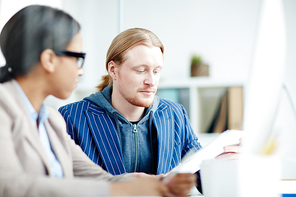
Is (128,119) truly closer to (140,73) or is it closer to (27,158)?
(140,73)

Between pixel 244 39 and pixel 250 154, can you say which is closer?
pixel 250 154

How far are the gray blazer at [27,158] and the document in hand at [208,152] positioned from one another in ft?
0.90

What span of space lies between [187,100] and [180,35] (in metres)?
0.35

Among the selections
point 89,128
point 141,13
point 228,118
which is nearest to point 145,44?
point 141,13

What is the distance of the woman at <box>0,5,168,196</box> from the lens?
496mm

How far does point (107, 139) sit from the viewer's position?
94cm

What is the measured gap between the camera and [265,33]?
1.81 ft

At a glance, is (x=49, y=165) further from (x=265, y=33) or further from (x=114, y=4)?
(x=114, y=4)

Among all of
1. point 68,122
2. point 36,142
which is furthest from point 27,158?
point 68,122

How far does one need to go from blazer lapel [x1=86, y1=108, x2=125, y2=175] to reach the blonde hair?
0.69 ft

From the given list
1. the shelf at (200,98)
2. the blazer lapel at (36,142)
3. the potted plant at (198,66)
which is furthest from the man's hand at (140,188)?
the potted plant at (198,66)

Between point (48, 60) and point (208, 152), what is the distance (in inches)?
19.9

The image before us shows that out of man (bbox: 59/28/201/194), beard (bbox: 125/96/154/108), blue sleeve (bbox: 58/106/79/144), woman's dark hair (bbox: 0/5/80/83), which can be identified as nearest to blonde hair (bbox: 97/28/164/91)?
man (bbox: 59/28/201/194)

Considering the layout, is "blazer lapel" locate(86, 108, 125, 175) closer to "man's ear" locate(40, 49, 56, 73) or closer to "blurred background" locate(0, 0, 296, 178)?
"blurred background" locate(0, 0, 296, 178)
